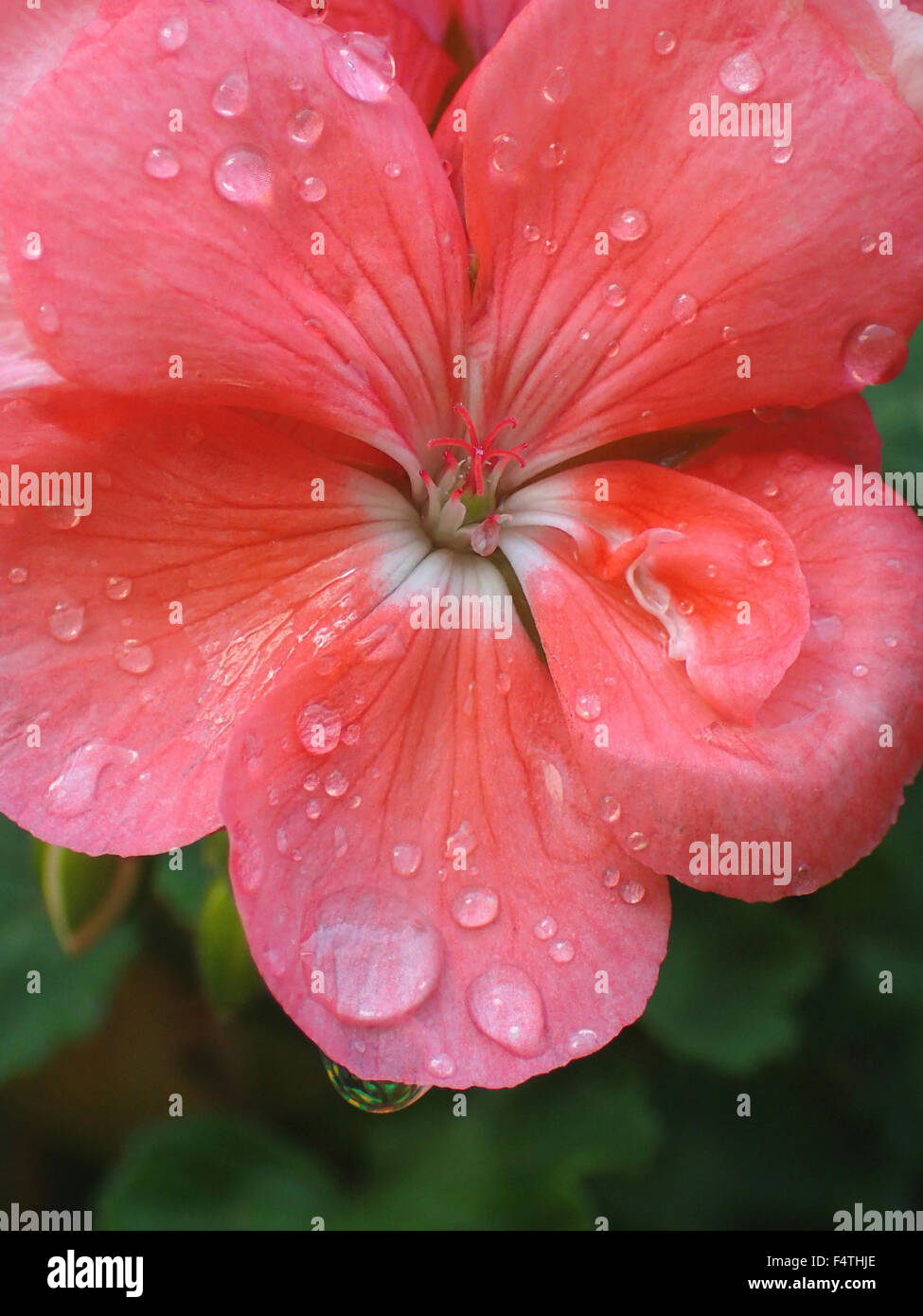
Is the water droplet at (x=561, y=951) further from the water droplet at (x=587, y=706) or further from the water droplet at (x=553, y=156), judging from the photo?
the water droplet at (x=553, y=156)

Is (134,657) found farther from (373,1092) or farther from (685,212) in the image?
(685,212)

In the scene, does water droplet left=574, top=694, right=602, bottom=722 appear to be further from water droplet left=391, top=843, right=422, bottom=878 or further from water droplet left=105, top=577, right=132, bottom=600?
water droplet left=105, top=577, right=132, bottom=600

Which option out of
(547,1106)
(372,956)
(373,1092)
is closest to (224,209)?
(372,956)

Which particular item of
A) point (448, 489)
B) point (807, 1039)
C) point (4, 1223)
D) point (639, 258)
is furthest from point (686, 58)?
point (4, 1223)

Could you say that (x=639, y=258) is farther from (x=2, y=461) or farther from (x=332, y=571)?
(x=2, y=461)

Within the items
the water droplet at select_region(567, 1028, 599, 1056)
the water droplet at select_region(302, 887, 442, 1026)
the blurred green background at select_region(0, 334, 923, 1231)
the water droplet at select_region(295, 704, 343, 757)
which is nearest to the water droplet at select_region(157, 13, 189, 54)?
the water droplet at select_region(295, 704, 343, 757)

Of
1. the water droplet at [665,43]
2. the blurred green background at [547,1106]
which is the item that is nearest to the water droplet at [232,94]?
the water droplet at [665,43]
